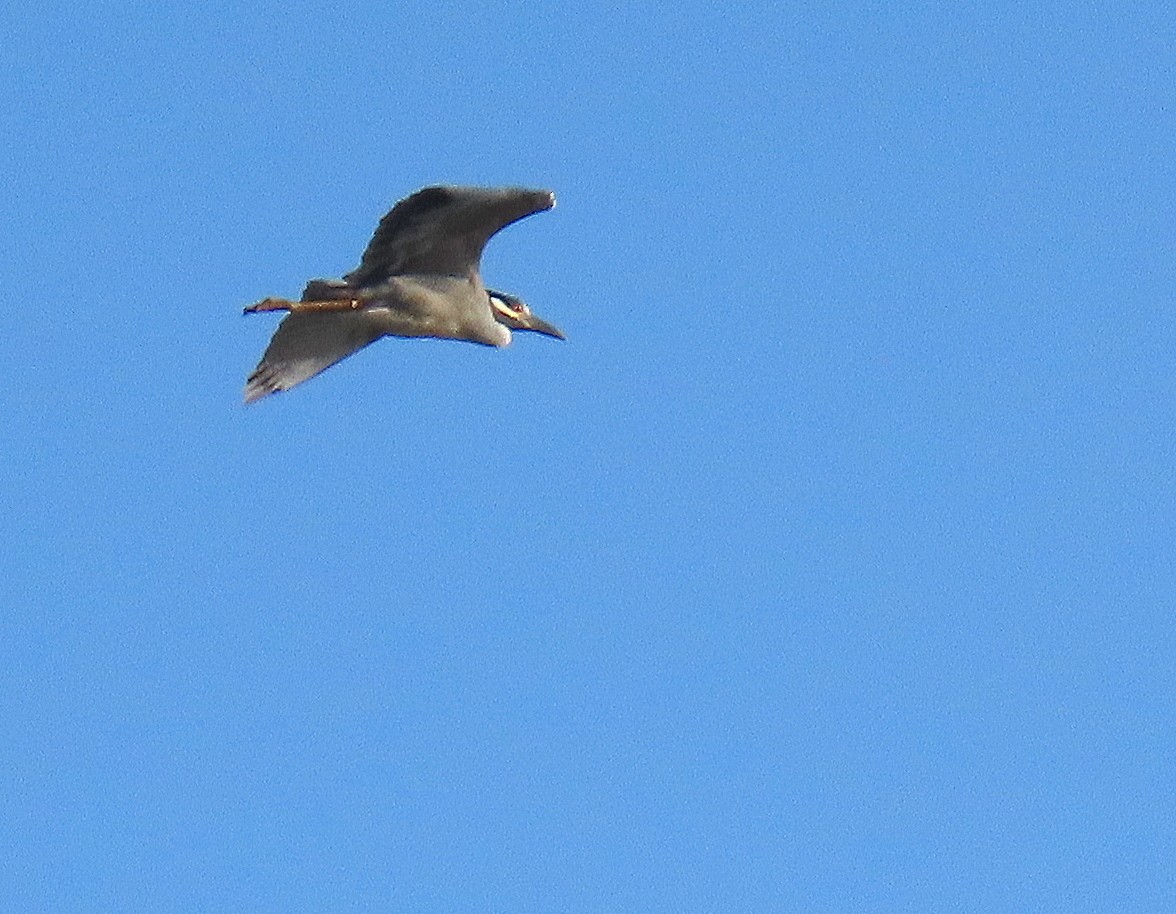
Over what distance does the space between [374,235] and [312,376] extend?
2.17 meters

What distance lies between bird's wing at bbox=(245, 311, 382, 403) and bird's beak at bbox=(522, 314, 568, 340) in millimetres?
3378

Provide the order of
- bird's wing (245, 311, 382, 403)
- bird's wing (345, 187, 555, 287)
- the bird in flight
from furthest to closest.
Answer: bird's wing (245, 311, 382, 403) → the bird in flight → bird's wing (345, 187, 555, 287)

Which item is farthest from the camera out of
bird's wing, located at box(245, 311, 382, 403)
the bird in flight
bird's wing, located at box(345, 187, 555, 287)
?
bird's wing, located at box(245, 311, 382, 403)

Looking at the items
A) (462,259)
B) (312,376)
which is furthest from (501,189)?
(312,376)

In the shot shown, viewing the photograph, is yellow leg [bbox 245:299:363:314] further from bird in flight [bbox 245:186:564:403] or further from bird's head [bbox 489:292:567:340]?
bird's head [bbox 489:292:567:340]

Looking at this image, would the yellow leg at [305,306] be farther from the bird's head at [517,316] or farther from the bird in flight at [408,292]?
the bird's head at [517,316]

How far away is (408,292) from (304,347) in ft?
4.87

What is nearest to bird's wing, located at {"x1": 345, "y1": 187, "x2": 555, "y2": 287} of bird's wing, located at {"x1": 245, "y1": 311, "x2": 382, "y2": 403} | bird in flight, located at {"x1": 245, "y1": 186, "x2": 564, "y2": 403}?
bird in flight, located at {"x1": 245, "y1": 186, "x2": 564, "y2": 403}

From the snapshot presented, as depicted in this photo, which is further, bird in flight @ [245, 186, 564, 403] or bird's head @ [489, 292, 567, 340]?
bird's head @ [489, 292, 567, 340]

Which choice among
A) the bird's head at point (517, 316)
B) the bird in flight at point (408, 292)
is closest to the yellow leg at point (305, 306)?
the bird in flight at point (408, 292)

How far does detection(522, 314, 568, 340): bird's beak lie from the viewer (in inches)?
1335

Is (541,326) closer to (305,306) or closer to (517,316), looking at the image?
(517,316)

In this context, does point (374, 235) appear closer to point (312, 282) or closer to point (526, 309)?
point (312, 282)

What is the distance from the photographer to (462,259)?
99.1 feet
